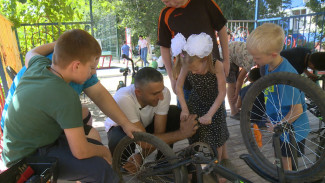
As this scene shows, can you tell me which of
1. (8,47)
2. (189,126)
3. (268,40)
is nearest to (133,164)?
(189,126)

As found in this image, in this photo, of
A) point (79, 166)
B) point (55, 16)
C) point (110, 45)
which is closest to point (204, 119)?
point (79, 166)

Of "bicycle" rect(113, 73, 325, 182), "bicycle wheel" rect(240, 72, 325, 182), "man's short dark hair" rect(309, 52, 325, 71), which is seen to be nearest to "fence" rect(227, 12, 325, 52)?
"man's short dark hair" rect(309, 52, 325, 71)

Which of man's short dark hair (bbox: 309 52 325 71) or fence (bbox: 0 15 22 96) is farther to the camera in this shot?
fence (bbox: 0 15 22 96)

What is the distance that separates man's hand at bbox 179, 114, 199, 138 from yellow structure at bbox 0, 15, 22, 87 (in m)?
2.20

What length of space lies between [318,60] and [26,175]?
2.60 m

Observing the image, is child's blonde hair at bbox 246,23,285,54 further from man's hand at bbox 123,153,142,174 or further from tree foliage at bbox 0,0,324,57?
tree foliage at bbox 0,0,324,57

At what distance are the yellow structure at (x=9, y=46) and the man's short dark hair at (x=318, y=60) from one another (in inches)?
129

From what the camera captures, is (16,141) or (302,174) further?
(16,141)

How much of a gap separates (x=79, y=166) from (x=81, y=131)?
22 cm

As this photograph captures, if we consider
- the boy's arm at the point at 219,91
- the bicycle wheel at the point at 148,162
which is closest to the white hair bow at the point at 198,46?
the boy's arm at the point at 219,91

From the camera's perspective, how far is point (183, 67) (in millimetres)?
2035

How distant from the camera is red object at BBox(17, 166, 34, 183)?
1.18 meters

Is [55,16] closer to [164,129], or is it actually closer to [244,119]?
[164,129]

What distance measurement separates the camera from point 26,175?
4.00 ft
